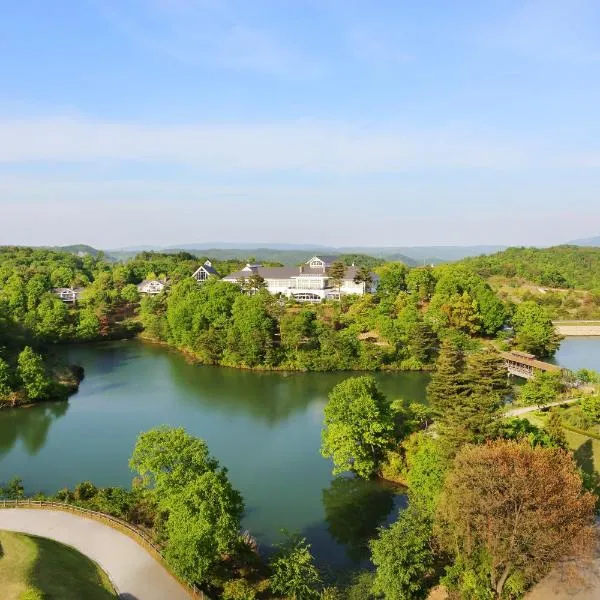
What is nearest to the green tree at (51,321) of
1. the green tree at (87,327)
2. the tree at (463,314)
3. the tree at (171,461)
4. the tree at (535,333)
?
the green tree at (87,327)

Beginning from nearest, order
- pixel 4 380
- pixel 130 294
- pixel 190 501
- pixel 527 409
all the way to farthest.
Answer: pixel 190 501 < pixel 527 409 < pixel 4 380 < pixel 130 294

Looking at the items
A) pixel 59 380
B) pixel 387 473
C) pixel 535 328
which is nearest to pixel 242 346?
pixel 59 380

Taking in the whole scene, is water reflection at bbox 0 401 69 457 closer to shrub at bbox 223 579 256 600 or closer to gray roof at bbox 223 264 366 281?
shrub at bbox 223 579 256 600

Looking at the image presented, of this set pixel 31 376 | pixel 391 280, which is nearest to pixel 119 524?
pixel 31 376

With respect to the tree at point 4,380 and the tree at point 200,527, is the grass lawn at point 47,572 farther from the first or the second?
the tree at point 4,380

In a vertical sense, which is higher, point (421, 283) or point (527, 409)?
point (421, 283)

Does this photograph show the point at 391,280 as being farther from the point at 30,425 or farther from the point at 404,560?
the point at 404,560
